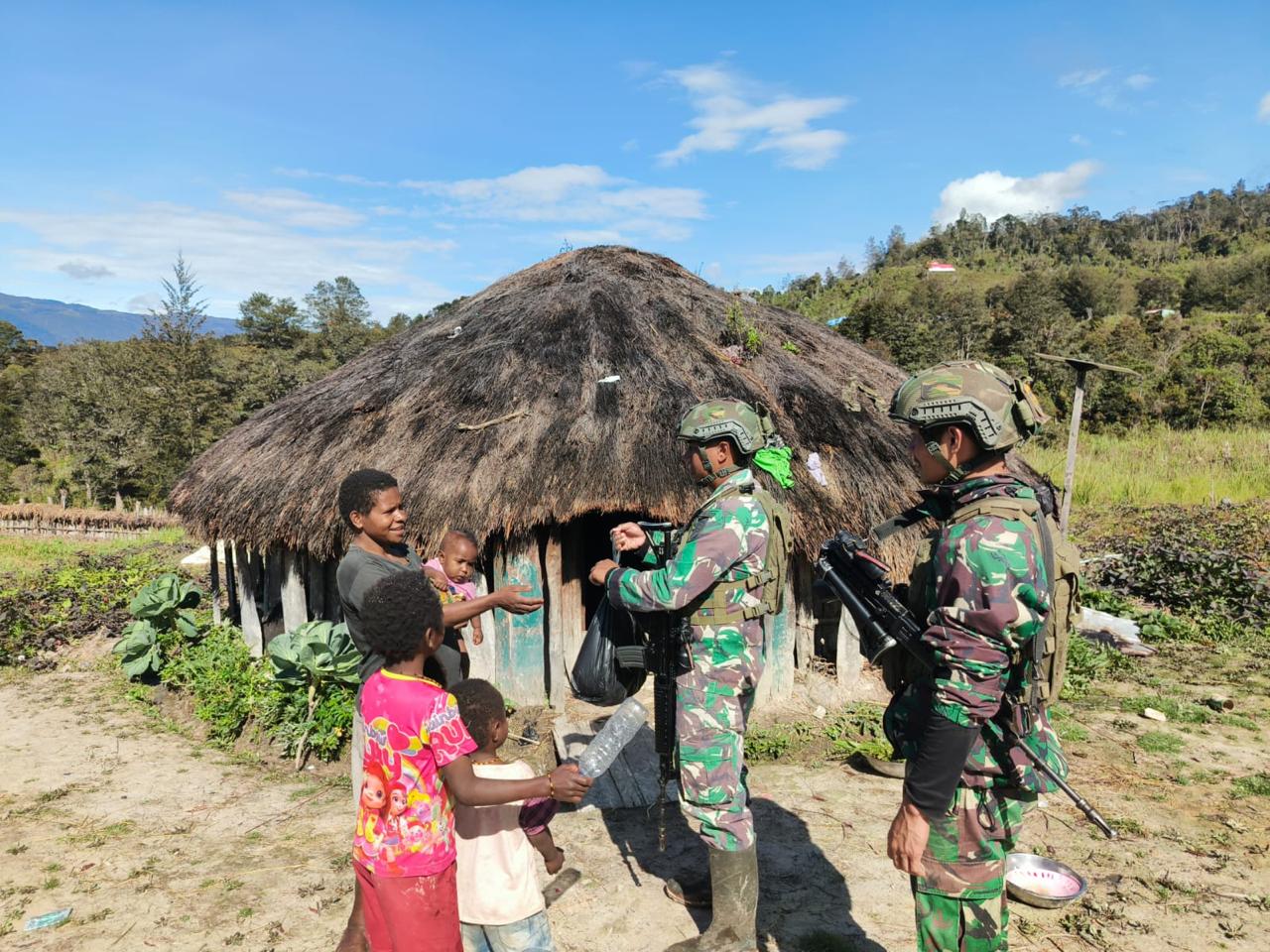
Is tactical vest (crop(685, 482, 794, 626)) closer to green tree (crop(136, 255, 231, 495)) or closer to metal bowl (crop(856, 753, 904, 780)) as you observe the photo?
metal bowl (crop(856, 753, 904, 780))

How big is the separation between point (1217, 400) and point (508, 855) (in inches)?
928

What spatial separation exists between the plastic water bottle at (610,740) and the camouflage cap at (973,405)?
128cm

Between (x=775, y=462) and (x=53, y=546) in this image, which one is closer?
(x=775, y=462)

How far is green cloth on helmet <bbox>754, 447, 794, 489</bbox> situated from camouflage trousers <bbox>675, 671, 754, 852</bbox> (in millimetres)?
874

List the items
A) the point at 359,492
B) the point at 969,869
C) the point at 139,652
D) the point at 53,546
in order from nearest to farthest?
the point at 969,869, the point at 359,492, the point at 139,652, the point at 53,546

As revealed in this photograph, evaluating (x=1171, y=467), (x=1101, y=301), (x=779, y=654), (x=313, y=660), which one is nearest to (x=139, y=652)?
(x=313, y=660)

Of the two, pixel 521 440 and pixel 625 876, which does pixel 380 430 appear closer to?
pixel 521 440

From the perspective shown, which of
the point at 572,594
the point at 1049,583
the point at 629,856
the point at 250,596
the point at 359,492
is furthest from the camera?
the point at 250,596

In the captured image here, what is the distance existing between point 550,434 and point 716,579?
3559 mm

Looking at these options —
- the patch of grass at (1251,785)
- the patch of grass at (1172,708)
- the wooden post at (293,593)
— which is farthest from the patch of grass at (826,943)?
the wooden post at (293,593)

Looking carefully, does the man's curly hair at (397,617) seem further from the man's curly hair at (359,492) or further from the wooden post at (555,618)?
the wooden post at (555,618)

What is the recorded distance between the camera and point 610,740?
260 centimetres

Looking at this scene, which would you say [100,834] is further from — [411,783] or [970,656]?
[970,656]

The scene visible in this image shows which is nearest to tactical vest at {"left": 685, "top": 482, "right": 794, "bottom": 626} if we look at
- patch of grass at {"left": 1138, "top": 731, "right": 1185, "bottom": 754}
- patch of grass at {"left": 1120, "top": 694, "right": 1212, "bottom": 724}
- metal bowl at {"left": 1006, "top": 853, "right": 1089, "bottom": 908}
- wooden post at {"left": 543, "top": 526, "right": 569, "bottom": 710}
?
metal bowl at {"left": 1006, "top": 853, "right": 1089, "bottom": 908}
